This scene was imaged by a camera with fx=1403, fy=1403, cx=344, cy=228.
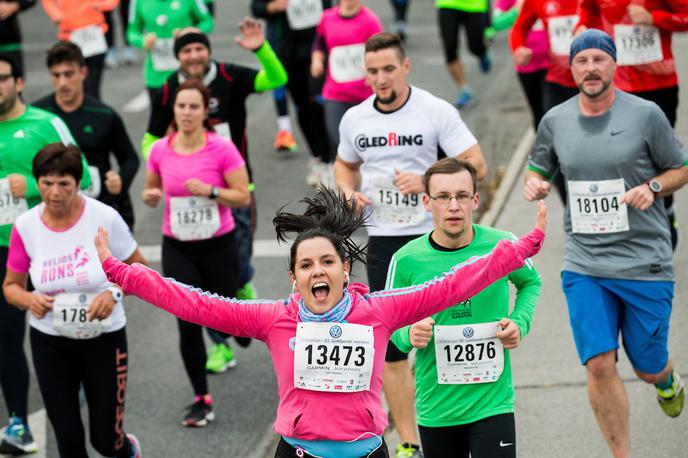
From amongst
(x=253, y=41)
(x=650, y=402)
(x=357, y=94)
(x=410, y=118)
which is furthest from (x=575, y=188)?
(x=357, y=94)

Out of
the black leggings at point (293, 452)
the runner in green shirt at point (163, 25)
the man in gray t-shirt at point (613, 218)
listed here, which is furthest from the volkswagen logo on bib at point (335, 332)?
the runner in green shirt at point (163, 25)

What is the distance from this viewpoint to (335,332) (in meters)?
5.20

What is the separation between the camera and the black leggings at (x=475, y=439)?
577cm

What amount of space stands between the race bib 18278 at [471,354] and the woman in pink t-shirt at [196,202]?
2495mm

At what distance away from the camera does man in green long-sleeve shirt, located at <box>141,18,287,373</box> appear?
29.5 feet

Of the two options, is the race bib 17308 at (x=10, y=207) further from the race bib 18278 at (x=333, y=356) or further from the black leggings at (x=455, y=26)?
the black leggings at (x=455, y=26)

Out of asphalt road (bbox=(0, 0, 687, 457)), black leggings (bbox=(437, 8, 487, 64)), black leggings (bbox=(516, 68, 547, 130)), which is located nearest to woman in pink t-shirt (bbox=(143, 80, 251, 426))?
asphalt road (bbox=(0, 0, 687, 457))

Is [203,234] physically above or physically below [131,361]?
above

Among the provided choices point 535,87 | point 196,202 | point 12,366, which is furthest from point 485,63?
point 12,366

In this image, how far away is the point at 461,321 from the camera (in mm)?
5863

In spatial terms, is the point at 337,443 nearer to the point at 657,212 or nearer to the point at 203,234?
the point at 657,212

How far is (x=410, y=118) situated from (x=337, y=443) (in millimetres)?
2529

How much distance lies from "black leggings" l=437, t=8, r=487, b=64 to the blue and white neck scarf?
30.3ft

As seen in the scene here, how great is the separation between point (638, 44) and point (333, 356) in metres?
4.06
